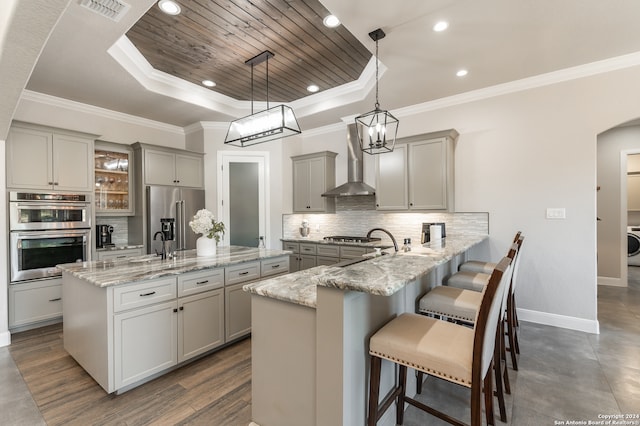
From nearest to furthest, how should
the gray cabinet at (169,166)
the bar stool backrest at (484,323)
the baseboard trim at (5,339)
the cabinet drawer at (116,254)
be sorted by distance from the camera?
the bar stool backrest at (484,323), the baseboard trim at (5,339), the cabinet drawer at (116,254), the gray cabinet at (169,166)

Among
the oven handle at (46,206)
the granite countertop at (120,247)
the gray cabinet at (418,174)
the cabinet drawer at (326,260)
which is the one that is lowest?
the cabinet drawer at (326,260)

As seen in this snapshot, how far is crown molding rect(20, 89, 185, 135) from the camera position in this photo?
3779mm

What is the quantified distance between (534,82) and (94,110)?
231 inches

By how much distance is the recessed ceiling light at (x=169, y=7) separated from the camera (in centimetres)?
238

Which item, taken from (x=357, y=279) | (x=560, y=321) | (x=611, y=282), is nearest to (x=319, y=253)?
(x=560, y=321)

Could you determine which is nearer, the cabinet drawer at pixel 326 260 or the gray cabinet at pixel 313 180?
the cabinet drawer at pixel 326 260

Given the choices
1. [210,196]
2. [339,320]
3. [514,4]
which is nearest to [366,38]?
[514,4]

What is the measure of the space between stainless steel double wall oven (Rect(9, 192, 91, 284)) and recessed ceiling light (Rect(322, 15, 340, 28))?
365 centimetres

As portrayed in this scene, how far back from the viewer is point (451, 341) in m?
1.39

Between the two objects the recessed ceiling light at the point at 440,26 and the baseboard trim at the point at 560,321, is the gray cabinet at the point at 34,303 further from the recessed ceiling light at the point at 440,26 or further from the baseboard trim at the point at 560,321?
the baseboard trim at the point at 560,321

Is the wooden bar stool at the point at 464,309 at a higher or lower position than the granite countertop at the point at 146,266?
lower

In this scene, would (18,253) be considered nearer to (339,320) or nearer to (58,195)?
(58,195)

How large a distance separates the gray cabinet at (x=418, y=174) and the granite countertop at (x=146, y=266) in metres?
1.98

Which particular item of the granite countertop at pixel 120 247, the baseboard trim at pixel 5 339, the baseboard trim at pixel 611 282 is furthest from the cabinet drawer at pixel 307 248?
the baseboard trim at pixel 611 282
